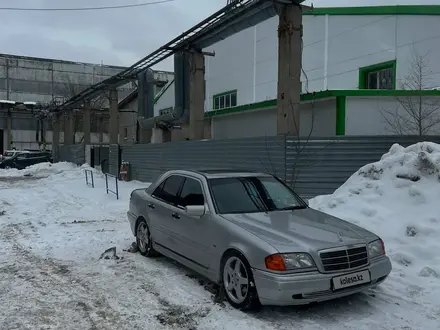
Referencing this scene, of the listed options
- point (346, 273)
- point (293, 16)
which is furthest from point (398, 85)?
point (346, 273)

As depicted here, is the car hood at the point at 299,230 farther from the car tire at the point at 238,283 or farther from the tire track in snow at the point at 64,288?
the tire track in snow at the point at 64,288

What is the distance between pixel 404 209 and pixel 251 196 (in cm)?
323

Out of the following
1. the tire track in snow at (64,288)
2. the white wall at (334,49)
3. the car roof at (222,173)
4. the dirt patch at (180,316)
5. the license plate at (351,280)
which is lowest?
the tire track in snow at (64,288)

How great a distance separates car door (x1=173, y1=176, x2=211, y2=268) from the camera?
5.32 metres

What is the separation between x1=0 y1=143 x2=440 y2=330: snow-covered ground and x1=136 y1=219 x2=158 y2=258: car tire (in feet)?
0.49

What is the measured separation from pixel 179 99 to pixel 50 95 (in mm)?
42066

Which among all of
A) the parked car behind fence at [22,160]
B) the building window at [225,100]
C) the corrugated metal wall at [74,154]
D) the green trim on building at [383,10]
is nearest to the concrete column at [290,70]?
the green trim on building at [383,10]

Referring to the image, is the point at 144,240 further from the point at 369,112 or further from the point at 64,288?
the point at 369,112

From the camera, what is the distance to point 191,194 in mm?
5973

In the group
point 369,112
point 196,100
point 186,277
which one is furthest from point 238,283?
point 196,100

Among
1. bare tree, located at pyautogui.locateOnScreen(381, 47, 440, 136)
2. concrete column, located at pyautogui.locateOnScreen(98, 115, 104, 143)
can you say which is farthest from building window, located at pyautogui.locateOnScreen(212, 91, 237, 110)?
concrete column, located at pyautogui.locateOnScreen(98, 115, 104, 143)

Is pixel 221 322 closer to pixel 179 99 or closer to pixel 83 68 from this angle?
pixel 179 99

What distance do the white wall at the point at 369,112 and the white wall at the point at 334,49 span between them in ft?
17.9

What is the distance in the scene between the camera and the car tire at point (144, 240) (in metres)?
6.86
